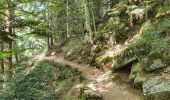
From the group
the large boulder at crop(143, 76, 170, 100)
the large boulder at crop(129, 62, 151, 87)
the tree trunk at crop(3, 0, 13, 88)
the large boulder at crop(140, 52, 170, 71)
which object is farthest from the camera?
the tree trunk at crop(3, 0, 13, 88)

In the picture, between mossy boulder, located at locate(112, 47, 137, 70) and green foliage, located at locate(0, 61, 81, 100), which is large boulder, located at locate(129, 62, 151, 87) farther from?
green foliage, located at locate(0, 61, 81, 100)

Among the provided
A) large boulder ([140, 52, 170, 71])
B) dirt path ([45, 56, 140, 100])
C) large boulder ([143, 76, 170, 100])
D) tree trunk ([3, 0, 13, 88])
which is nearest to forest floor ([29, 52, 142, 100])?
dirt path ([45, 56, 140, 100])

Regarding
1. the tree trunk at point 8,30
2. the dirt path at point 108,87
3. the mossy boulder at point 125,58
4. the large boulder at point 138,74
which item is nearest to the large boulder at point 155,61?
the large boulder at point 138,74

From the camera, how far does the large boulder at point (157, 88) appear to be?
9363 millimetres

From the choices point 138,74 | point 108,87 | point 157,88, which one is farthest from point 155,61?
point 108,87

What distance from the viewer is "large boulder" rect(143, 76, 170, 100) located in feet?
30.7

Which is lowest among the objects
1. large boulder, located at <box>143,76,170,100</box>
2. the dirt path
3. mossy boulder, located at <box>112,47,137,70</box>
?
the dirt path

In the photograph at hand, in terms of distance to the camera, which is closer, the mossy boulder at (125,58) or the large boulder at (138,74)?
the large boulder at (138,74)

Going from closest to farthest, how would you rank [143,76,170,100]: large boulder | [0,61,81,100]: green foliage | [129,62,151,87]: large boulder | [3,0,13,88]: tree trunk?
1. [143,76,170,100]: large boulder
2. [129,62,151,87]: large boulder
3. [0,61,81,100]: green foliage
4. [3,0,13,88]: tree trunk

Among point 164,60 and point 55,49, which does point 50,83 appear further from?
point 55,49

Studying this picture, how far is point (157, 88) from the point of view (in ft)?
31.9

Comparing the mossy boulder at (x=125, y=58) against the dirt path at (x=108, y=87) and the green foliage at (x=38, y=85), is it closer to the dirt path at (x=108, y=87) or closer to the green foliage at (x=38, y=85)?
the dirt path at (x=108, y=87)

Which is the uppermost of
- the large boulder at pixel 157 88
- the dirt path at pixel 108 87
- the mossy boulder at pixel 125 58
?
the mossy boulder at pixel 125 58

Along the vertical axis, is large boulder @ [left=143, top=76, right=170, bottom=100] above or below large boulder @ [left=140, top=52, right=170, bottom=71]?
below
